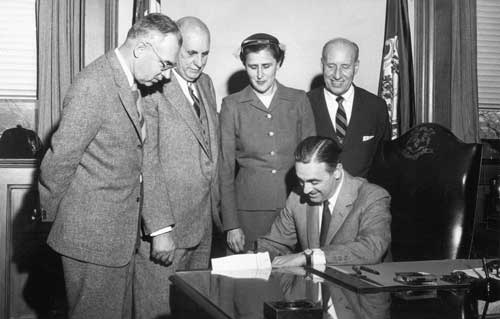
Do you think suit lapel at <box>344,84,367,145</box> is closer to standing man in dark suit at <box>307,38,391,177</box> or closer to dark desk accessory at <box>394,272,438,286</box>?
standing man in dark suit at <box>307,38,391,177</box>

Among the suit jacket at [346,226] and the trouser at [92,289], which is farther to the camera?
the suit jacket at [346,226]

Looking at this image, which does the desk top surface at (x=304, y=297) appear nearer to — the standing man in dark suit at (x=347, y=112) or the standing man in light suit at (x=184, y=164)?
the standing man in light suit at (x=184, y=164)

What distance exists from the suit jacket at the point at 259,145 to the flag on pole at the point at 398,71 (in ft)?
4.65

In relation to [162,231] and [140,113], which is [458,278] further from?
[140,113]

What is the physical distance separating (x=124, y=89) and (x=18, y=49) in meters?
2.44

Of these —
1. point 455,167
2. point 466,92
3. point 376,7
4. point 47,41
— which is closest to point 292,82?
point 376,7

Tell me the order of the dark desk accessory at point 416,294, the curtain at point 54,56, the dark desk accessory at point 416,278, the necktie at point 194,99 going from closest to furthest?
the dark desk accessory at point 416,294
the dark desk accessory at point 416,278
the necktie at point 194,99
the curtain at point 54,56

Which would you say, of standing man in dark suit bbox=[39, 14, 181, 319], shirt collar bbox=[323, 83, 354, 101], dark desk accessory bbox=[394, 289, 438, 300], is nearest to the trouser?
standing man in dark suit bbox=[39, 14, 181, 319]

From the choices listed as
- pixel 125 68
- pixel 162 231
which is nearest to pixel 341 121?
pixel 162 231

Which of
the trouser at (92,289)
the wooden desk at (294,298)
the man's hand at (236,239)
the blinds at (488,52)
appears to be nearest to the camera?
the wooden desk at (294,298)

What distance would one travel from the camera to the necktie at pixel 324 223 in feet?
8.65

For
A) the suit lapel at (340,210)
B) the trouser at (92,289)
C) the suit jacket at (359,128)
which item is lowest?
the trouser at (92,289)

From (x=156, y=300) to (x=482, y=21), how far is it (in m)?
3.93

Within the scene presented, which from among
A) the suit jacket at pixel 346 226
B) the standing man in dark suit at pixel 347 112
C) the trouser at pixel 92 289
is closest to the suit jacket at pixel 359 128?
the standing man in dark suit at pixel 347 112
